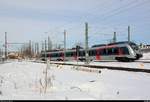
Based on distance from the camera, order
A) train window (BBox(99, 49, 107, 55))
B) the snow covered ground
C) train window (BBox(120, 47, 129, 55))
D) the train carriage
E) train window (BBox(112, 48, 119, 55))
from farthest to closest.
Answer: train window (BBox(99, 49, 107, 55)) → train window (BBox(112, 48, 119, 55)) → train window (BBox(120, 47, 129, 55)) → the train carriage → the snow covered ground

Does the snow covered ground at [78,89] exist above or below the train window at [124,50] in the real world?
below

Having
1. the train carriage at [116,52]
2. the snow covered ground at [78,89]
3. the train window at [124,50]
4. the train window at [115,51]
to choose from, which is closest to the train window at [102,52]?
the train carriage at [116,52]

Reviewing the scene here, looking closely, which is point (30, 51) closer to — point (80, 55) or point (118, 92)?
point (80, 55)

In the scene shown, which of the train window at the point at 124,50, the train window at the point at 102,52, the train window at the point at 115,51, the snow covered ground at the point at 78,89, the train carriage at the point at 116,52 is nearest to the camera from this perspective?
the snow covered ground at the point at 78,89

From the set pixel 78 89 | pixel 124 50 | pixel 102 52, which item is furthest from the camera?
pixel 102 52

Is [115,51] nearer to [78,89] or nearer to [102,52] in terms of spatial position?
[102,52]

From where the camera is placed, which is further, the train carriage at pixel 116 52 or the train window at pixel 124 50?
the train window at pixel 124 50

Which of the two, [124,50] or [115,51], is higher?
[124,50]

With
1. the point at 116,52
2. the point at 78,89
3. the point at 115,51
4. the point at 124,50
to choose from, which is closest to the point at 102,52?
the point at 115,51

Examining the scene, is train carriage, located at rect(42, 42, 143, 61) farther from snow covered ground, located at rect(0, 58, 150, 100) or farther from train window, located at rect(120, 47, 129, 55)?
snow covered ground, located at rect(0, 58, 150, 100)

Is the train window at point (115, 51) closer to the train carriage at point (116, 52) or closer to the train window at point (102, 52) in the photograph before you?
the train carriage at point (116, 52)

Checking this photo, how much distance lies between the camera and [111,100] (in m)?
8.49

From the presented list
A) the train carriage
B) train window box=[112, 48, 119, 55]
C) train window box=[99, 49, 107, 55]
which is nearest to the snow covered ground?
the train carriage

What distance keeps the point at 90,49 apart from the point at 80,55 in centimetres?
484
